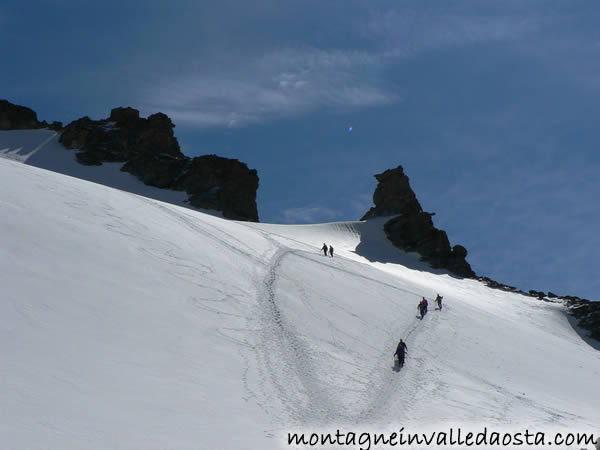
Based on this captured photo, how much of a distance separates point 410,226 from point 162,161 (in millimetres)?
37237

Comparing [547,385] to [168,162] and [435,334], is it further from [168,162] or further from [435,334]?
[168,162]

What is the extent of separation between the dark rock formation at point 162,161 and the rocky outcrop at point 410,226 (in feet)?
64.0

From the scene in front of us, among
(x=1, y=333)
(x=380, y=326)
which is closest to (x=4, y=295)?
(x=1, y=333)

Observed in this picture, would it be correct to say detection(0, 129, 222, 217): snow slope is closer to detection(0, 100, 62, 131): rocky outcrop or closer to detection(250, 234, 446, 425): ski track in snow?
detection(0, 100, 62, 131): rocky outcrop

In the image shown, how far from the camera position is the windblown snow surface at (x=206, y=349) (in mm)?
8016

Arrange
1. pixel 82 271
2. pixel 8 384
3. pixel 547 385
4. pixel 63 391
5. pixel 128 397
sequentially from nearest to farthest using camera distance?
pixel 8 384 < pixel 63 391 < pixel 128 397 < pixel 82 271 < pixel 547 385

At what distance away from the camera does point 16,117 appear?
84.0 m

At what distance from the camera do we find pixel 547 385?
17969 millimetres

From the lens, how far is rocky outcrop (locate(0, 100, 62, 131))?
83000 millimetres

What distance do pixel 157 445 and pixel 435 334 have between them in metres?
16.8

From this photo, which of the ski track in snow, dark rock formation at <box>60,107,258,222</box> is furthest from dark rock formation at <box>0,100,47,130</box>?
the ski track in snow

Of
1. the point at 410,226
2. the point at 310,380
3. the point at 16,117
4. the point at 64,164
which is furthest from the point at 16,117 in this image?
the point at 310,380

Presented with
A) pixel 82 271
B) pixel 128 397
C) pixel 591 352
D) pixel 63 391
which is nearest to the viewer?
pixel 63 391

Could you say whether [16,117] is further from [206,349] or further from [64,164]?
[206,349]
